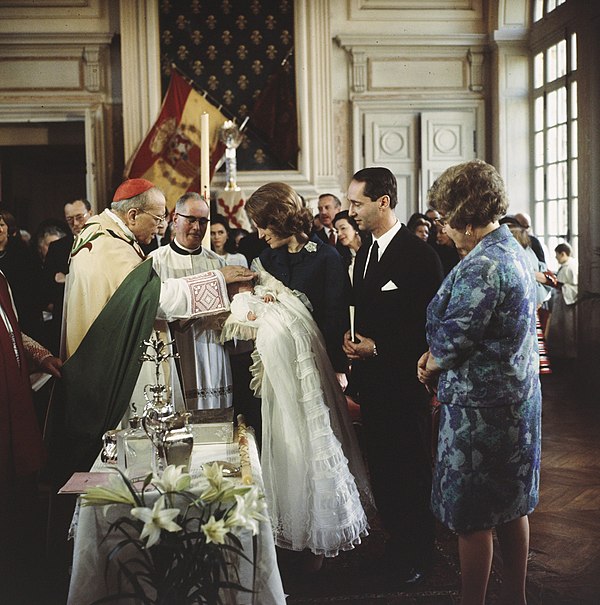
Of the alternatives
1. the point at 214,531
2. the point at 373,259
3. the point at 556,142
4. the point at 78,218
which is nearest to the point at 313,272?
the point at 373,259

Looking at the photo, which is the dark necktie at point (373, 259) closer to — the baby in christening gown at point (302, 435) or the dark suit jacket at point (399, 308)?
the dark suit jacket at point (399, 308)

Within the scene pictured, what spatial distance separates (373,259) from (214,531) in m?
1.58

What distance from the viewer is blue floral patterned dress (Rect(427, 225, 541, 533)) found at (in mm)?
2256

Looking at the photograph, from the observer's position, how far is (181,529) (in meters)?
1.75

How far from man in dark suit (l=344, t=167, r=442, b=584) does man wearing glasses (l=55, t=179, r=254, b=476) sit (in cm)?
55

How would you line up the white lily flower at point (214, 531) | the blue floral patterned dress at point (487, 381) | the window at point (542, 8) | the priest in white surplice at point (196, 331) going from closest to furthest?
the white lily flower at point (214, 531) < the blue floral patterned dress at point (487, 381) < the priest in white surplice at point (196, 331) < the window at point (542, 8)

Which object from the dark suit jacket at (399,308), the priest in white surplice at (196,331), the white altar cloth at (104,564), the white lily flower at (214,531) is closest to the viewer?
the white lily flower at (214,531)

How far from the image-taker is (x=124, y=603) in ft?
6.49

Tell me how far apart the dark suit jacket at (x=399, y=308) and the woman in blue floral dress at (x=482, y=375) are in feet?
1.86

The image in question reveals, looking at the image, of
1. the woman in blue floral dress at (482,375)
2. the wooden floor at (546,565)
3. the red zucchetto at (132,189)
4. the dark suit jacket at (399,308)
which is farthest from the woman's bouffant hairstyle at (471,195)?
the wooden floor at (546,565)

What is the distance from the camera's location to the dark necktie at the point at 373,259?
9.90 feet

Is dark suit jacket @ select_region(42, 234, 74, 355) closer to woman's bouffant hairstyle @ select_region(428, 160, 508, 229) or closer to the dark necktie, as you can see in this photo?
the dark necktie

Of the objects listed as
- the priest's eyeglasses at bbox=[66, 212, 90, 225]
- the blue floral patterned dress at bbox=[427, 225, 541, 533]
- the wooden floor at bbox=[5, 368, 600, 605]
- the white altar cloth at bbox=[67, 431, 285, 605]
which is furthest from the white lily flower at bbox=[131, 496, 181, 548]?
the priest's eyeglasses at bbox=[66, 212, 90, 225]

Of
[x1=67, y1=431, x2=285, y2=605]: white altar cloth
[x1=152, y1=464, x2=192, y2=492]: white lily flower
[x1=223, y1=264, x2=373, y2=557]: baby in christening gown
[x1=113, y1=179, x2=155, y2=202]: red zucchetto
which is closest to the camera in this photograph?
[x1=152, y1=464, x2=192, y2=492]: white lily flower
